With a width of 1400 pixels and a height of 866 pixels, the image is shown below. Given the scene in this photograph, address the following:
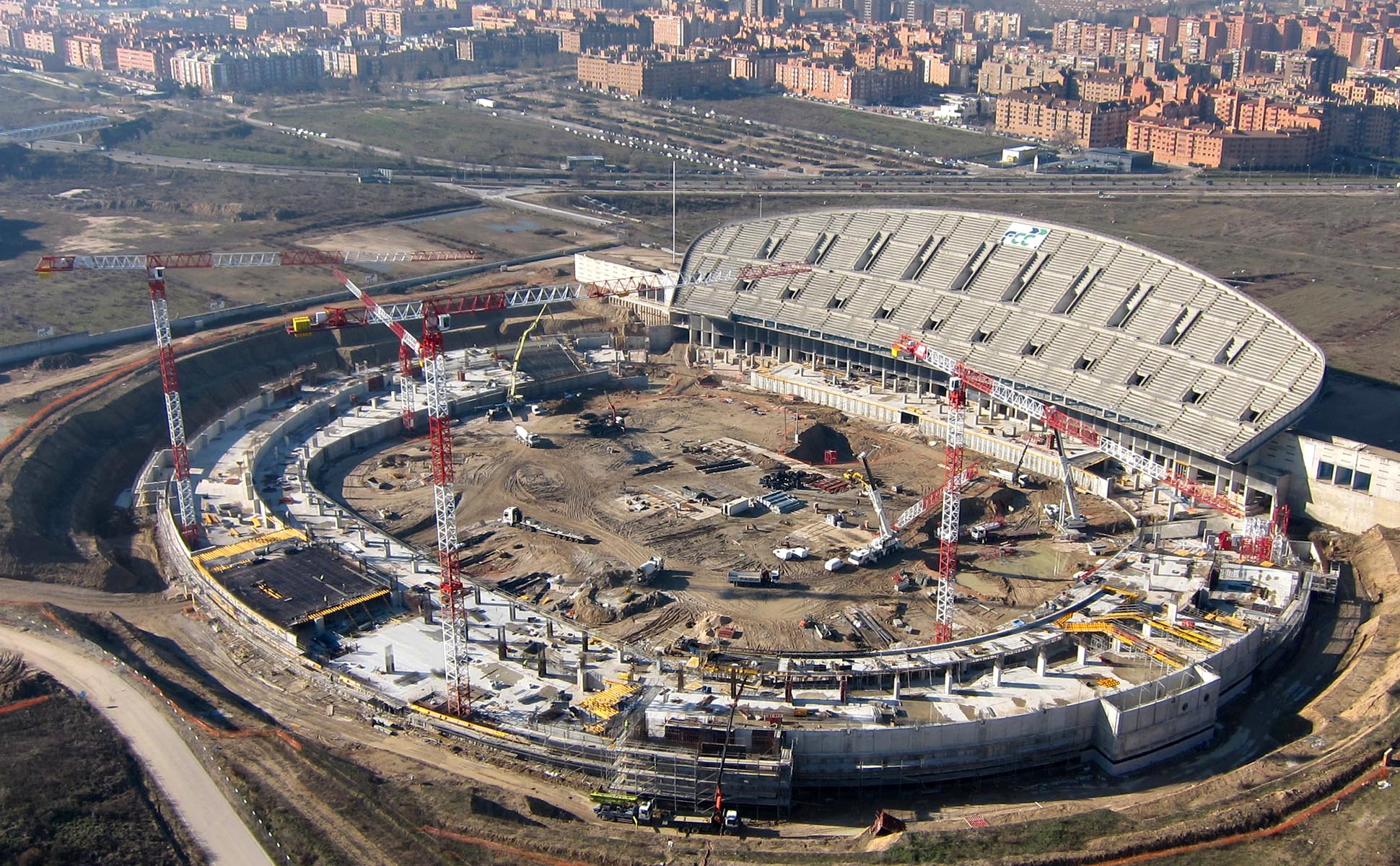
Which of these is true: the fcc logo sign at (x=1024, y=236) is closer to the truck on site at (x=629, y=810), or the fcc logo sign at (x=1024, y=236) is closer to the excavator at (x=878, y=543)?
the excavator at (x=878, y=543)

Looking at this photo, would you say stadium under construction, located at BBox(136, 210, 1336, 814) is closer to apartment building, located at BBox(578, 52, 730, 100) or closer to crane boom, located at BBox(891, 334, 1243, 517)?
crane boom, located at BBox(891, 334, 1243, 517)

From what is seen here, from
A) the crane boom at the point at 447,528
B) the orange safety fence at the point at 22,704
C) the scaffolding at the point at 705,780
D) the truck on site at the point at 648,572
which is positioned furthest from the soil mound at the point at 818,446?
the orange safety fence at the point at 22,704

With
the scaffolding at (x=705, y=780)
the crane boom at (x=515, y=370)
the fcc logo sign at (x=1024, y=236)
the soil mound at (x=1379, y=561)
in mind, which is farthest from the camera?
the crane boom at (x=515, y=370)

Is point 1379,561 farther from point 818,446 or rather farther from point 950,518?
point 818,446

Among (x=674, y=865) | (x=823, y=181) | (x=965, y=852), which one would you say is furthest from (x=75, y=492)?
(x=823, y=181)

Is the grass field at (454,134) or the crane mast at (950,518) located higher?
the grass field at (454,134)

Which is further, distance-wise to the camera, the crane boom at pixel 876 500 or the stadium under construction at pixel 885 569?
the crane boom at pixel 876 500
